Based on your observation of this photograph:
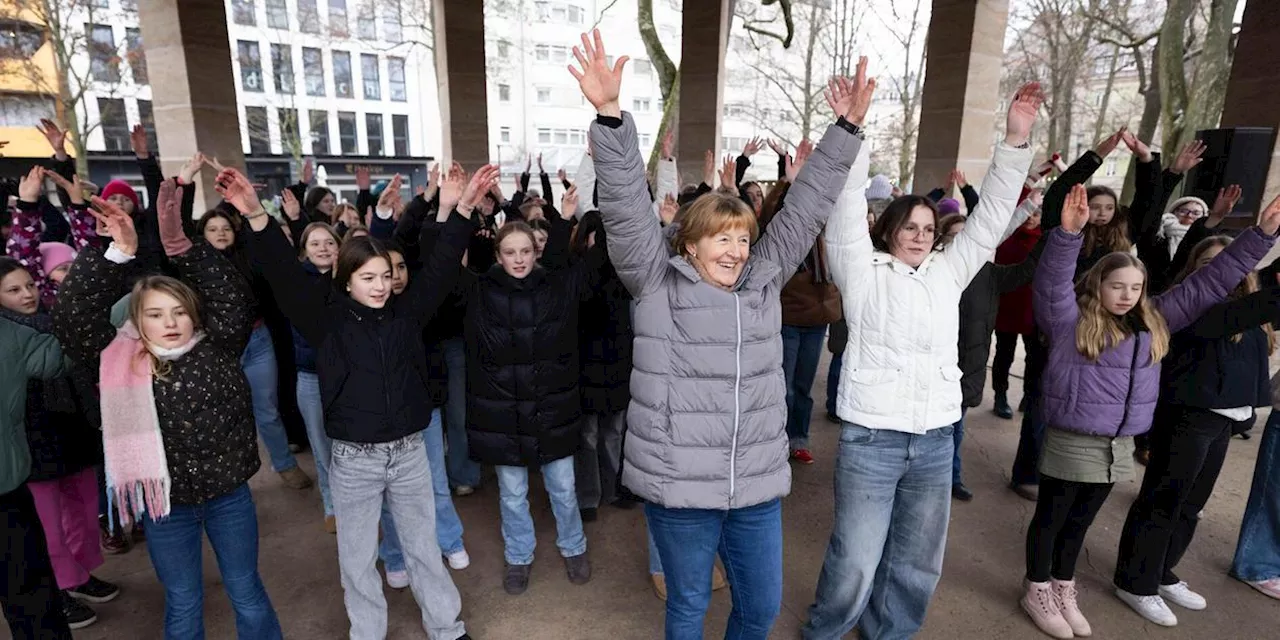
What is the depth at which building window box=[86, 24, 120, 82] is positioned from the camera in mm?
22236

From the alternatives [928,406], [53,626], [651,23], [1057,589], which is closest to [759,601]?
[928,406]

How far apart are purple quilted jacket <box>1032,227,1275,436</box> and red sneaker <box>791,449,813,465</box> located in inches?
87.6

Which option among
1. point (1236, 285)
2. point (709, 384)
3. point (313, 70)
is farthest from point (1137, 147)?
point (313, 70)

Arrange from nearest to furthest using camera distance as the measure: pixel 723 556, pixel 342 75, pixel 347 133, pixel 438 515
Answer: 1. pixel 723 556
2. pixel 438 515
3. pixel 342 75
4. pixel 347 133

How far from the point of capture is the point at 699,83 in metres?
10.9

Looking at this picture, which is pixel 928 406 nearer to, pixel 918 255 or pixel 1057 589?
pixel 918 255

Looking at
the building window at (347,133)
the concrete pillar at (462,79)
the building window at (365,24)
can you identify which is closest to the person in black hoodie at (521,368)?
the concrete pillar at (462,79)

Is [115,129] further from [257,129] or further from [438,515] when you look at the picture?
[438,515]

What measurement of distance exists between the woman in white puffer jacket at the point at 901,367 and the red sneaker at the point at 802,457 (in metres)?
2.32

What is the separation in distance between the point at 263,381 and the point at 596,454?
224 centimetres

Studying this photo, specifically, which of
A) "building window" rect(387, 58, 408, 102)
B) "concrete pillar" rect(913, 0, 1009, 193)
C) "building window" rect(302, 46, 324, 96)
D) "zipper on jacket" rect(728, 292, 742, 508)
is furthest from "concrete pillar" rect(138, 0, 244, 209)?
"building window" rect(387, 58, 408, 102)

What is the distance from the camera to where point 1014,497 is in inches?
183

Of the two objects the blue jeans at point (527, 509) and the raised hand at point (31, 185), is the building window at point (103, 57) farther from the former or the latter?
the blue jeans at point (527, 509)

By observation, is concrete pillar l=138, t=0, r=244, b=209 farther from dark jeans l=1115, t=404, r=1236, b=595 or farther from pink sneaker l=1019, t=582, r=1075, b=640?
dark jeans l=1115, t=404, r=1236, b=595
